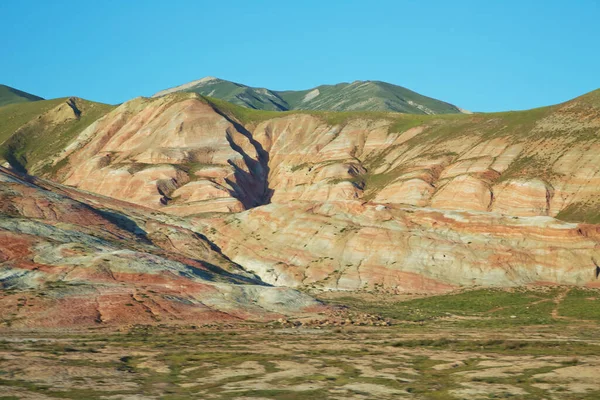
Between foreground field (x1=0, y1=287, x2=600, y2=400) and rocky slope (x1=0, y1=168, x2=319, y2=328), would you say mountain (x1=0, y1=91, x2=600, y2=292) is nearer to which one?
rocky slope (x1=0, y1=168, x2=319, y2=328)

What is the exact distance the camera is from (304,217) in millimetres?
123125

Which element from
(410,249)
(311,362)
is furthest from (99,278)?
(410,249)

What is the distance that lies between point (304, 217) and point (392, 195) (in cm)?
4184

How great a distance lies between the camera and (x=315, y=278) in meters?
109

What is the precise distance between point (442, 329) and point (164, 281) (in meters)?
30.0

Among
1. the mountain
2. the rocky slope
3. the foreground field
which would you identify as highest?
the mountain

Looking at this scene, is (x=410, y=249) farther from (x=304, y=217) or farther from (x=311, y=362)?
(x=311, y=362)

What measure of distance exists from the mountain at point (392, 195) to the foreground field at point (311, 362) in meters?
27.9

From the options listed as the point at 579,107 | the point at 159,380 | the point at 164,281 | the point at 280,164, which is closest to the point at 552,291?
the point at 164,281

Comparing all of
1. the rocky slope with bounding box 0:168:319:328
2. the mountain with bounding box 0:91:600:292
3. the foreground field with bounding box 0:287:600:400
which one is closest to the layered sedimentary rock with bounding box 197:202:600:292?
the mountain with bounding box 0:91:600:292

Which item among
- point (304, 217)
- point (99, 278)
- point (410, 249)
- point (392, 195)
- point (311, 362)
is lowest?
point (311, 362)

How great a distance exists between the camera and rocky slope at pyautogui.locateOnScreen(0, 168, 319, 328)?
73812mm

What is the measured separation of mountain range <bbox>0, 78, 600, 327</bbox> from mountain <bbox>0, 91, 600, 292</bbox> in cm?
29

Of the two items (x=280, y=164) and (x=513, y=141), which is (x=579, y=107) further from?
(x=280, y=164)
